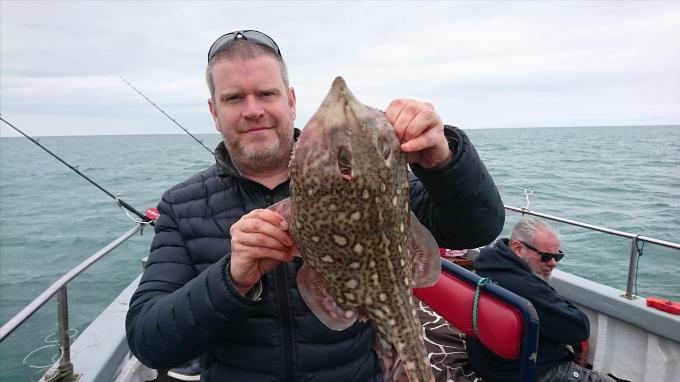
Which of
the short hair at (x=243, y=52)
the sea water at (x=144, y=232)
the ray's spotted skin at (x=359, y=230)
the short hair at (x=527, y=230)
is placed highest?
the short hair at (x=243, y=52)

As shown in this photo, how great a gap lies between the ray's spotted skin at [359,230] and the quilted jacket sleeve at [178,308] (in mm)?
416

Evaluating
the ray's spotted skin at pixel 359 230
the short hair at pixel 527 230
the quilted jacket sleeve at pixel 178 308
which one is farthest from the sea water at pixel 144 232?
the ray's spotted skin at pixel 359 230

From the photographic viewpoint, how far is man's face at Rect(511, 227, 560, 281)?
5254mm

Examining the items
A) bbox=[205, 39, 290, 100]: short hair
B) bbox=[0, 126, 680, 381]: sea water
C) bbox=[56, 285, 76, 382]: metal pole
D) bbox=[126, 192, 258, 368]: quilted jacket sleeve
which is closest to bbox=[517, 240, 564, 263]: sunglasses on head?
bbox=[0, 126, 680, 381]: sea water

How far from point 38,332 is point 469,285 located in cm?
1148

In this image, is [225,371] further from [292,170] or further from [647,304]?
[647,304]

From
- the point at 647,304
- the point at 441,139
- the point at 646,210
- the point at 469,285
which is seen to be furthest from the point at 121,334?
the point at 646,210

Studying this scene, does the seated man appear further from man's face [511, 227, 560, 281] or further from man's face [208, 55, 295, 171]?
man's face [208, 55, 295, 171]

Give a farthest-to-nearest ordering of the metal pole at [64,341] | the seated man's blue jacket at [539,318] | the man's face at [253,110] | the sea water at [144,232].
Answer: the sea water at [144,232] → the seated man's blue jacket at [539,318] → the metal pole at [64,341] → the man's face at [253,110]

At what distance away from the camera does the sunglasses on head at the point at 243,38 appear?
8.86 feet

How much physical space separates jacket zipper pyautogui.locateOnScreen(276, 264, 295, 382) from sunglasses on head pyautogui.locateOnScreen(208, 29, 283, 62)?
1343 millimetres

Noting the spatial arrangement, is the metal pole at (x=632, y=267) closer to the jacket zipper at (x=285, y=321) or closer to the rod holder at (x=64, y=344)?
the jacket zipper at (x=285, y=321)

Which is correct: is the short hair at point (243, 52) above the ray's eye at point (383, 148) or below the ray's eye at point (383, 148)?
above

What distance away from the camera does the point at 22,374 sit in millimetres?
9148
